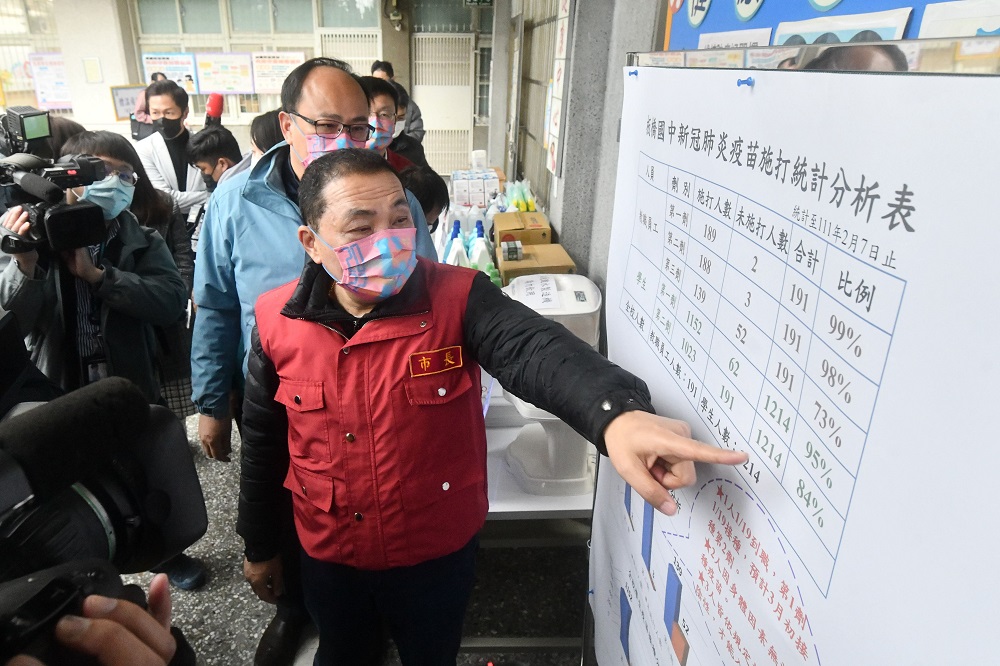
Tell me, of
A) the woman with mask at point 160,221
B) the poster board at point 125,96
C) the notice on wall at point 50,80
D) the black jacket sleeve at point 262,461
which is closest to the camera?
the black jacket sleeve at point 262,461

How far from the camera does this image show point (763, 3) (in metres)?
0.96

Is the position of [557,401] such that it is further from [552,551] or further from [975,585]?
[552,551]

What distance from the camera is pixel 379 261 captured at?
1.17m

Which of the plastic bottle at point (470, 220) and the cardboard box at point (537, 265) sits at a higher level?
the cardboard box at point (537, 265)

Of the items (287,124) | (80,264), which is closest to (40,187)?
(80,264)

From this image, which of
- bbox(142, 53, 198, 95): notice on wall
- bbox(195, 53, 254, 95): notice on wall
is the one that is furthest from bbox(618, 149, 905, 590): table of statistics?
bbox(142, 53, 198, 95): notice on wall

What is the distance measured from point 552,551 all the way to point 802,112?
2.13m

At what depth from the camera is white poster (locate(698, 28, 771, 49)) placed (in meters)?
0.97

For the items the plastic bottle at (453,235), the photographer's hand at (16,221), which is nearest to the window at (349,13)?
the plastic bottle at (453,235)

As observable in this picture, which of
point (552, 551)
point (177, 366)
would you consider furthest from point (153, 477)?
point (552, 551)

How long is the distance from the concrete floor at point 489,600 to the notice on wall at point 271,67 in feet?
20.8

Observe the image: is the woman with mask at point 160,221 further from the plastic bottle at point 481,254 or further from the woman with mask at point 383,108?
the plastic bottle at point 481,254

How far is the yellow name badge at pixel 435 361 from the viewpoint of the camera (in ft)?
3.79

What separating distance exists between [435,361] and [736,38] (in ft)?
2.60
